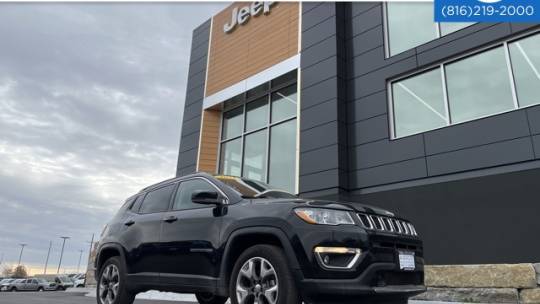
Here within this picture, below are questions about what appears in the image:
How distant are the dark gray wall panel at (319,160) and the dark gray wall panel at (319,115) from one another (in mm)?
822

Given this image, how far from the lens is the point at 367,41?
40.0 feet

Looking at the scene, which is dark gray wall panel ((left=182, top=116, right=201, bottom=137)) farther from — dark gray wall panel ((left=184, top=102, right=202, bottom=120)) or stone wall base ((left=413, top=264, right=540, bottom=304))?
stone wall base ((left=413, top=264, right=540, bottom=304))

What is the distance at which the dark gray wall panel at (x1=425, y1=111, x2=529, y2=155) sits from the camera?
8.73 meters

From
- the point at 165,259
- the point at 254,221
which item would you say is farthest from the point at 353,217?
the point at 165,259

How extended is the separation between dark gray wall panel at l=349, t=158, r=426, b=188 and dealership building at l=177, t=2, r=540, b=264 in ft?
0.11

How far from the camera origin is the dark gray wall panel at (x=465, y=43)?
9.69m

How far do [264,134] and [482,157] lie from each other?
24.7 feet

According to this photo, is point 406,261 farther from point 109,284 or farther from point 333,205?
point 109,284

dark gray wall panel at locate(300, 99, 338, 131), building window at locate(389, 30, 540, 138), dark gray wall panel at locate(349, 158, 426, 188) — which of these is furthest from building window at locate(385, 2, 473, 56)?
dark gray wall panel at locate(349, 158, 426, 188)

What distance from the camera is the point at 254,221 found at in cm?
406

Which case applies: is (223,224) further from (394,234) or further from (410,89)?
(410,89)

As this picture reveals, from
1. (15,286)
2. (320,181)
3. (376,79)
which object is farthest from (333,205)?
(15,286)

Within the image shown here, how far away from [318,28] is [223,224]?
10213 millimetres

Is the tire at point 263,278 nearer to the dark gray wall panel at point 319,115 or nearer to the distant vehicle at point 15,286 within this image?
the dark gray wall panel at point 319,115
